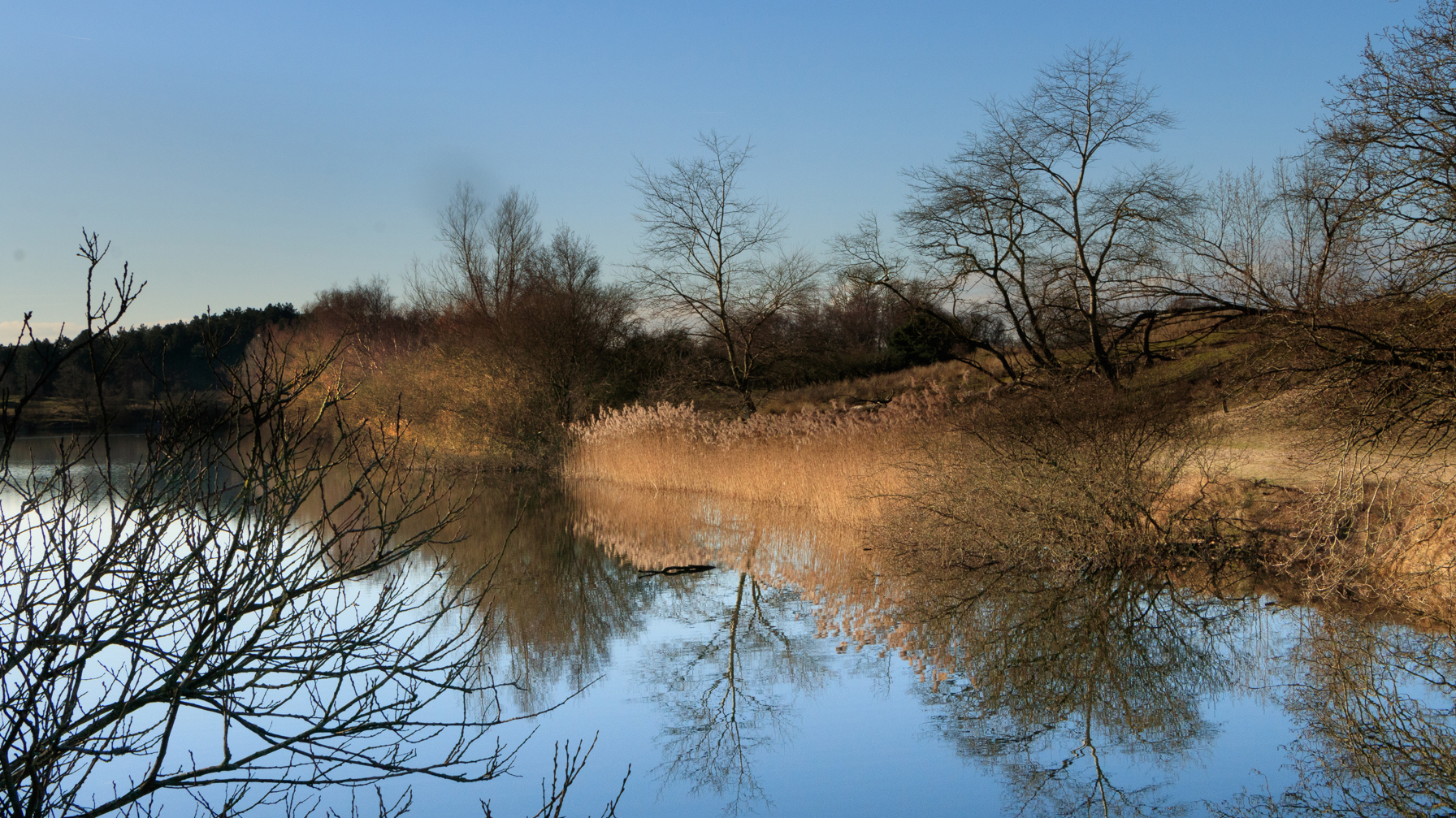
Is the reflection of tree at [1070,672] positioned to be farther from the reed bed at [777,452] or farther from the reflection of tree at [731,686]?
the reed bed at [777,452]

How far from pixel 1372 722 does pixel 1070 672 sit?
70.0 inches

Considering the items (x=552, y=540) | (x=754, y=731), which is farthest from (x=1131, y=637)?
(x=552, y=540)

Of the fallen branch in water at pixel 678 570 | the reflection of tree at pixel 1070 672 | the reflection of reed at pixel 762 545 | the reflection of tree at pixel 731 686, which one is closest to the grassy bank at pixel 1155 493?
the reflection of tree at pixel 1070 672

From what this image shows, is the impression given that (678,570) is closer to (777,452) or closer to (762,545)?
(762,545)

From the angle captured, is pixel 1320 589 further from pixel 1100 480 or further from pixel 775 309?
pixel 775 309

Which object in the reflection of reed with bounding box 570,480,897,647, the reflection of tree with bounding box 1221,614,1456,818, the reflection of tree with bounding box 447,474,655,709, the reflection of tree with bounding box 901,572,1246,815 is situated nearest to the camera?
the reflection of tree with bounding box 1221,614,1456,818

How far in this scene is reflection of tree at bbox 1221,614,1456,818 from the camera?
4.71 meters

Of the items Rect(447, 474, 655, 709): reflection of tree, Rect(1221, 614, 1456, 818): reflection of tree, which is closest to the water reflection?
Rect(447, 474, 655, 709): reflection of tree

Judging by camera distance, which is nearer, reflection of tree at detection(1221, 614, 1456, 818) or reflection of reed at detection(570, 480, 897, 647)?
reflection of tree at detection(1221, 614, 1456, 818)

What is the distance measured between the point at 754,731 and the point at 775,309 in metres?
17.3

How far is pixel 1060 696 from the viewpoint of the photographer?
21.0 ft

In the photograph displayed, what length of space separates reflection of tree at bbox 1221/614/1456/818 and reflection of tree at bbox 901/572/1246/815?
55cm

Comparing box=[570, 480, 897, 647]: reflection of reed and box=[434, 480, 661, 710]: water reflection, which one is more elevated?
box=[570, 480, 897, 647]: reflection of reed

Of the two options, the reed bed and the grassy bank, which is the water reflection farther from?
the grassy bank
